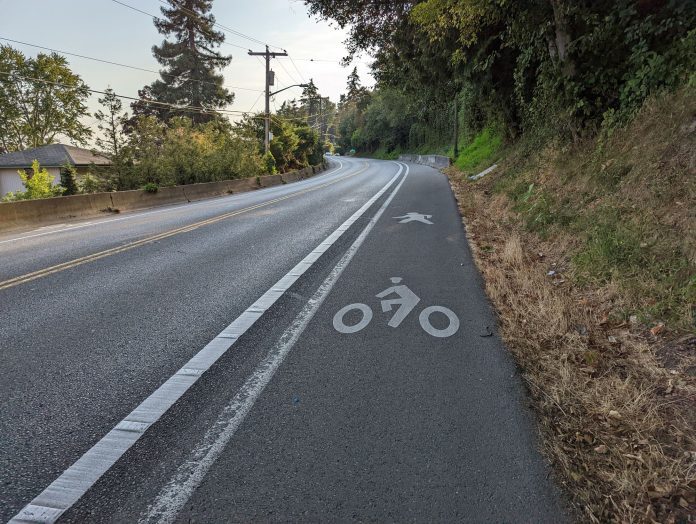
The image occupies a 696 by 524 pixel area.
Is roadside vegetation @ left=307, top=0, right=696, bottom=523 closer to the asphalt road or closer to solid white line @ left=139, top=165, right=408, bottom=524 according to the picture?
the asphalt road

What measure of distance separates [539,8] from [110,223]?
11903 mm

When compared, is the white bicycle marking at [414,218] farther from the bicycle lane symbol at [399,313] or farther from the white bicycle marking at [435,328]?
the white bicycle marking at [435,328]

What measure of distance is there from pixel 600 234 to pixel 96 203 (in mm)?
14528

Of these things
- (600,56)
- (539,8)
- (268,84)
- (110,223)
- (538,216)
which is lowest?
(110,223)

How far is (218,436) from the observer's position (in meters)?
2.54

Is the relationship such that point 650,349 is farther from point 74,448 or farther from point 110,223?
point 110,223

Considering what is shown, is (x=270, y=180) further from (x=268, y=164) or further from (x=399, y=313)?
(x=399, y=313)

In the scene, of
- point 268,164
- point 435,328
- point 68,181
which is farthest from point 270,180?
point 435,328

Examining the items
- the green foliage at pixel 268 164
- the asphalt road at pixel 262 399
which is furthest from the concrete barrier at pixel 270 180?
the asphalt road at pixel 262 399

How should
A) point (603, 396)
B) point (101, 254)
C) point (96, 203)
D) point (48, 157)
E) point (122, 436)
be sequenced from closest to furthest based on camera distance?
point (122, 436) → point (603, 396) → point (101, 254) → point (96, 203) → point (48, 157)

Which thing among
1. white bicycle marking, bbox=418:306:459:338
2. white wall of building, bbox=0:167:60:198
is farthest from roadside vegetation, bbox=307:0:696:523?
white wall of building, bbox=0:167:60:198

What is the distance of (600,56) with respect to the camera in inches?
347

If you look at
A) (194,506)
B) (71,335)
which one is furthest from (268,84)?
(194,506)

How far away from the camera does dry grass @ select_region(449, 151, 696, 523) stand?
213 cm
